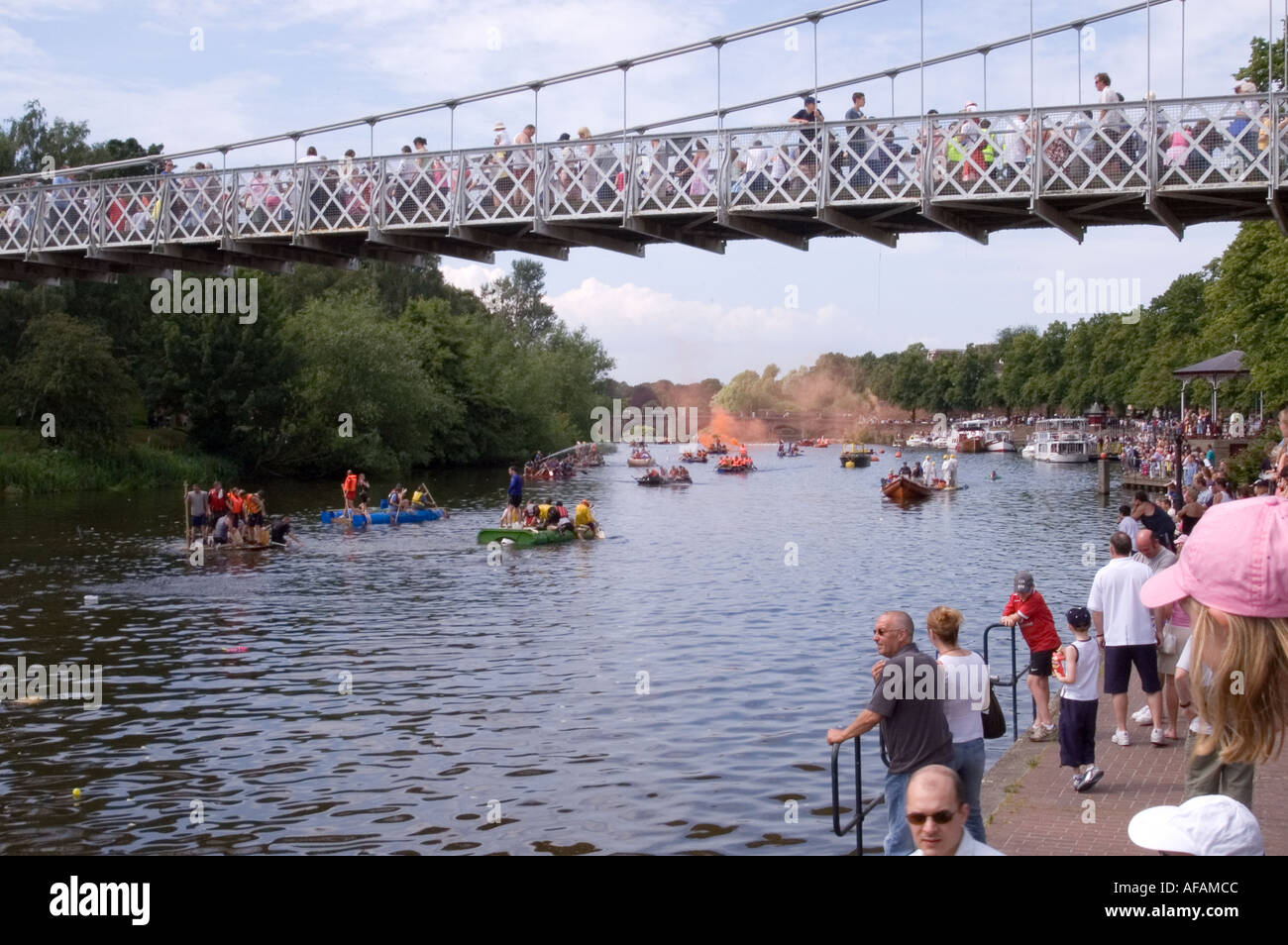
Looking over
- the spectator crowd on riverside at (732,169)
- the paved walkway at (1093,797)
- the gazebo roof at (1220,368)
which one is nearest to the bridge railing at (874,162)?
the spectator crowd on riverside at (732,169)

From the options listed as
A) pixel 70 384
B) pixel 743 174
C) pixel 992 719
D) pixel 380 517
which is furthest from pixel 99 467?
pixel 992 719

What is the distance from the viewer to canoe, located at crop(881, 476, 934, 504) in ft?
223

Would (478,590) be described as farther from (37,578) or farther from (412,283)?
(412,283)

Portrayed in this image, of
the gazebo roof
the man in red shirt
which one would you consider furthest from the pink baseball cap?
the gazebo roof

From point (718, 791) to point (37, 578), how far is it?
78.0ft

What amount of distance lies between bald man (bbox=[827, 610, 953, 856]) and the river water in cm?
350

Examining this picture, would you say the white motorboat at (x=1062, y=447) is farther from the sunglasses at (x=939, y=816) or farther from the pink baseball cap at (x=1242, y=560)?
the pink baseball cap at (x=1242, y=560)

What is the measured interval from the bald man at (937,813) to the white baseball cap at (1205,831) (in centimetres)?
107

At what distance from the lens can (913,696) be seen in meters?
9.16

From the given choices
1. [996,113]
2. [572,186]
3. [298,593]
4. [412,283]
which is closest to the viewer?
[996,113]

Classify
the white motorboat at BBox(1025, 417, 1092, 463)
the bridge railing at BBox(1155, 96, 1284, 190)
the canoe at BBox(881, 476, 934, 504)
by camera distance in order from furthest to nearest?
the white motorboat at BBox(1025, 417, 1092, 463)
the canoe at BBox(881, 476, 934, 504)
the bridge railing at BBox(1155, 96, 1284, 190)

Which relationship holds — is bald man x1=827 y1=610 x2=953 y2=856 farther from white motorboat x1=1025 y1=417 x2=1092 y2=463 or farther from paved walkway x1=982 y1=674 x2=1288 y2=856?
white motorboat x1=1025 y1=417 x2=1092 y2=463

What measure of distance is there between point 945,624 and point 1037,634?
445cm
